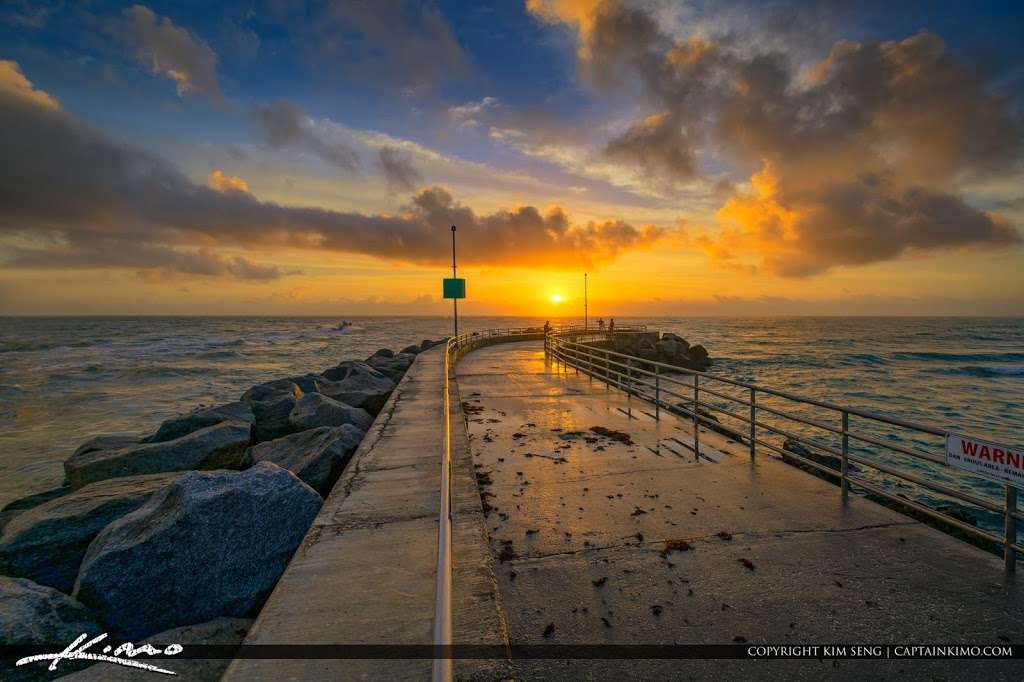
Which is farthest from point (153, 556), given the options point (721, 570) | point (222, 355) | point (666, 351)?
point (222, 355)

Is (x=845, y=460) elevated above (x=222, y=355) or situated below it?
above

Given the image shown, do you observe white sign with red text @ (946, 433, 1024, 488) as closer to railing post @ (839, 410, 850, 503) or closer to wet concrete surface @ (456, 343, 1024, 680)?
wet concrete surface @ (456, 343, 1024, 680)

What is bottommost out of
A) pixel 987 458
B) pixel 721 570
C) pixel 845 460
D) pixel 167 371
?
pixel 167 371

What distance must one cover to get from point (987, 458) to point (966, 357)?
65832 millimetres

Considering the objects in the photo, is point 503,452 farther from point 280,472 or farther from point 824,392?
point 824,392

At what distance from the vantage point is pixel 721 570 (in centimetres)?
382

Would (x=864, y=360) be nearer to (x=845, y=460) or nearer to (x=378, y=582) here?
(x=845, y=460)

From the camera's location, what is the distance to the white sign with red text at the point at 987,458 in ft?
10.7

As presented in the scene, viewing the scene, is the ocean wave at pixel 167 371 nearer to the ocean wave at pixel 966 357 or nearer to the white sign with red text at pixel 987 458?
the white sign with red text at pixel 987 458

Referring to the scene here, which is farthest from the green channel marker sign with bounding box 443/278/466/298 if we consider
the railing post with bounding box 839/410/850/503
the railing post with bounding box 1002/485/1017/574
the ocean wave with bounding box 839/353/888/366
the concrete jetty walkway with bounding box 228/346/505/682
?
the ocean wave with bounding box 839/353/888/366

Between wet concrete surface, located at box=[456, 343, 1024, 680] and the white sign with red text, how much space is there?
88 cm

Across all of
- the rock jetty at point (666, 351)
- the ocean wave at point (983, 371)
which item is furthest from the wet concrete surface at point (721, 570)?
the ocean wave at point (983, 371)

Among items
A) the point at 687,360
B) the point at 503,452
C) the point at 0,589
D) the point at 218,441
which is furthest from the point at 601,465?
the point at 687,360

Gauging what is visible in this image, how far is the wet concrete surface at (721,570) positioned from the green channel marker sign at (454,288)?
65.9 feet
